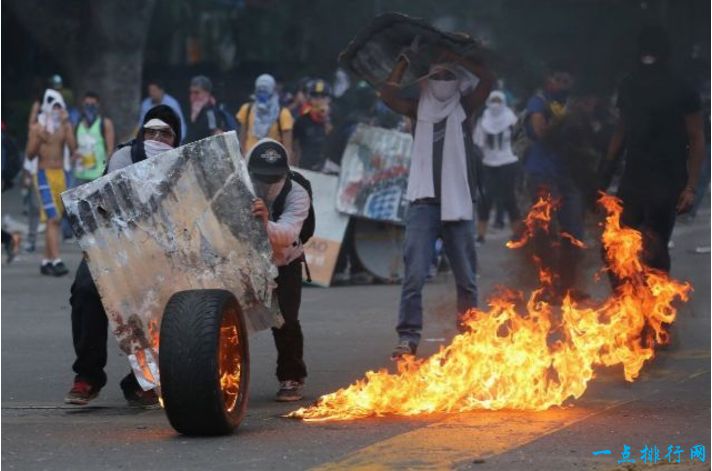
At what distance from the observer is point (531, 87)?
36.2 ft

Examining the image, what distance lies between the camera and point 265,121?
15.4 m

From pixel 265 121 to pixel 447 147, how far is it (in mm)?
6197

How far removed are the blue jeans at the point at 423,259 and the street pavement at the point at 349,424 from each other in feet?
1.21

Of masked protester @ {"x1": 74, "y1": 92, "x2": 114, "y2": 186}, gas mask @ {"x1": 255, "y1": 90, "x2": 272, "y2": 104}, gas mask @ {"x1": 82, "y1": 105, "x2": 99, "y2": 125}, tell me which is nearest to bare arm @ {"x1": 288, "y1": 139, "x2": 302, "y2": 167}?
gas mask @ {"x1": 255, "y1": 90, "x2": 272, "y2": 104}

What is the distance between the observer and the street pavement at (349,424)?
669cm

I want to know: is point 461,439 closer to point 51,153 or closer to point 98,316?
point 98,316

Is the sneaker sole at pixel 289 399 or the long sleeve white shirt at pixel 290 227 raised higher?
the long sleeve white shirt at pixel 290 227

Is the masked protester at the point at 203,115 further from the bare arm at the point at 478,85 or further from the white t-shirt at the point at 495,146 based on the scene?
the bare arm at the point at 478,85

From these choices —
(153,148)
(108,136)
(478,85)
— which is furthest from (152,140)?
(108,136)

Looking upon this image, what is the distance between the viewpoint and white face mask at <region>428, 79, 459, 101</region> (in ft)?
30.9

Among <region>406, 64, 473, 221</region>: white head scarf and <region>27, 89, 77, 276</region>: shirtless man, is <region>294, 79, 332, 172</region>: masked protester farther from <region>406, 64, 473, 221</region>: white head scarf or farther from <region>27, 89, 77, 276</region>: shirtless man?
<region>406, 64, 473, 221</region>: white head scarf

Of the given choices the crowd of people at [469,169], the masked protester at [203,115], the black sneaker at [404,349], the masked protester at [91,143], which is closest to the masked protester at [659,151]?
the crowd of people at [469,169]

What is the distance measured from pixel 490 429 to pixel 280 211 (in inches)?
66.8

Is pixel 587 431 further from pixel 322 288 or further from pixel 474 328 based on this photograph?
pixel 322 288
